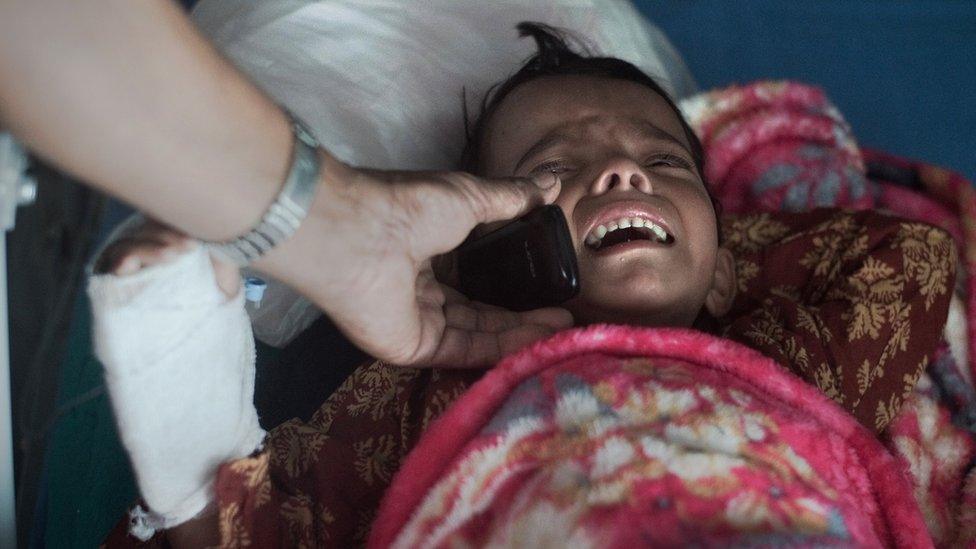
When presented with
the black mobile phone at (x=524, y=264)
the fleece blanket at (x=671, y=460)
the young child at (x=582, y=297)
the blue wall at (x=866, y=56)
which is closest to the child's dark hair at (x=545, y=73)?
the young child at (x=582, y=297)

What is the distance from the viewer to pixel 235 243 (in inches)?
23.4

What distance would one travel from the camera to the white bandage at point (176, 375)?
0.64m

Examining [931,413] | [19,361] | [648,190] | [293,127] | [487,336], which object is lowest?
[19,361]

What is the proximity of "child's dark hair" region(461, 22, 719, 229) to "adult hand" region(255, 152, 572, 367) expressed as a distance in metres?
0.27

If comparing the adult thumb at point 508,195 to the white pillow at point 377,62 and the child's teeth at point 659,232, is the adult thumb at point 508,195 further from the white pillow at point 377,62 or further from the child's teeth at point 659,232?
the white pillow at point 377,62

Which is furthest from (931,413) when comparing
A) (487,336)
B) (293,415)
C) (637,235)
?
(293,415)

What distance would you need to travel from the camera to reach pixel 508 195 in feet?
2.59

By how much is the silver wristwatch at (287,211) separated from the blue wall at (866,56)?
1149mm

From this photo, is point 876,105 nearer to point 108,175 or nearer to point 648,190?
point 648,190

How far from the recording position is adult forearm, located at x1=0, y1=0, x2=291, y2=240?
469mm

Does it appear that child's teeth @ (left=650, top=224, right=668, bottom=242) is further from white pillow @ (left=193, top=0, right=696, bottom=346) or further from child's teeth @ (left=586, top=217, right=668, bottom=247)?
white pillow @ (left=193, top=0, right=696, bottom=346)

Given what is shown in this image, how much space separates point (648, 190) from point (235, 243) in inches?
19.2

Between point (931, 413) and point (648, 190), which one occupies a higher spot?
point (648, 190)

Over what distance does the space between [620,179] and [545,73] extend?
10.5 inches
